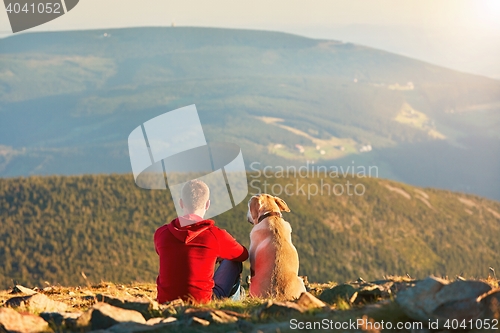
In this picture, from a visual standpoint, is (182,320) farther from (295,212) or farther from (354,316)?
(295,212)

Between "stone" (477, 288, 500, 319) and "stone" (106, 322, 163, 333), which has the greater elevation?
"stone" (106, 322, 163, 333)

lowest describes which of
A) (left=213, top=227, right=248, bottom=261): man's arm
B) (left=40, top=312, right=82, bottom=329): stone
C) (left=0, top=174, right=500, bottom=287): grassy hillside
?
(left=0, top=174, right=500, bottom=287): grassy hillside

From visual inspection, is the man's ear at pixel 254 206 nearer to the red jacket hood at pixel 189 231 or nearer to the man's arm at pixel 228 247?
the man's arm at pixel 228 247

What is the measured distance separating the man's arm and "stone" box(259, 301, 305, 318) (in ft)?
6.92

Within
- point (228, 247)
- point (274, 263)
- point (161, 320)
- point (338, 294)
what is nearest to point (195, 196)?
point (228, 247)

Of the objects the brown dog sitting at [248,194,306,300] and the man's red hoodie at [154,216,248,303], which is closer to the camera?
the man's red hoodie at [154,216,248,303]

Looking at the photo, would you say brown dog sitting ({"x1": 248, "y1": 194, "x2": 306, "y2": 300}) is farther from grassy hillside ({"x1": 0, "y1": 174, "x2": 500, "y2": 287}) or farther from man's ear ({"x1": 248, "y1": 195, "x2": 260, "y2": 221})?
grassy hillside ({"x1": 0, "y1": 174, "x2": 500, "y2": 287})

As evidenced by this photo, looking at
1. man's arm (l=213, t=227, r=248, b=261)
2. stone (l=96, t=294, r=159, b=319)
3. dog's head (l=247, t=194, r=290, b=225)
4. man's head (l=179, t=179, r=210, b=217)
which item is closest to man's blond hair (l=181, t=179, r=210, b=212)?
man's head (l=179, t=179, r=210, b=217)

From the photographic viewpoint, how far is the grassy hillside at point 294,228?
371ft

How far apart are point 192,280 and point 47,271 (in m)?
102

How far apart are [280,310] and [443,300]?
176 cm

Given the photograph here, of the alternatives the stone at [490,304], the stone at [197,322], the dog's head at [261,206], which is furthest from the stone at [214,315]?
the dog's head at [261,206]

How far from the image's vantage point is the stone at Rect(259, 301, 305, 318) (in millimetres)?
7205

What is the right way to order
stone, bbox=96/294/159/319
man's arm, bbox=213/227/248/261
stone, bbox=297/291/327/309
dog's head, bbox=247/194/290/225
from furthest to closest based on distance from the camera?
dog's head, bbox=247/194/290/225 < man's arm, bbox=213/227/248/261 < stone, bbox=96/294/159/319 < stone, bbox=297/291/327/309
